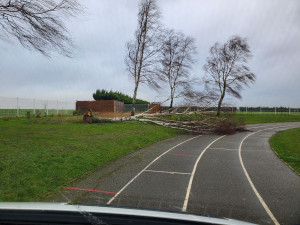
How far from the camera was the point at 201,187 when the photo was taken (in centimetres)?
775

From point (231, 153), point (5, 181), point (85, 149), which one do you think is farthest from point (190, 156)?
point (5, 181)

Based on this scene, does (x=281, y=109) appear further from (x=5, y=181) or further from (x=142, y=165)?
(x=5, y=181)

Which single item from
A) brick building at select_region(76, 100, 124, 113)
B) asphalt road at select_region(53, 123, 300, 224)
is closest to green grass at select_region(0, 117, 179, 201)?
asphalt road at select_region(53, 123, 300, 224)

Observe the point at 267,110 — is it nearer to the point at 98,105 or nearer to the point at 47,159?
the point at 98,105

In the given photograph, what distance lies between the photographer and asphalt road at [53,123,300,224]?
227 inches

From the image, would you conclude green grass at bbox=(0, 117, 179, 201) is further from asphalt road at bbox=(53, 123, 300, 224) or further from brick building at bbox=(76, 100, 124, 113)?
brick building at bbox=(76, 100, 124, 113)

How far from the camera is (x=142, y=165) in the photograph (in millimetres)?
10766

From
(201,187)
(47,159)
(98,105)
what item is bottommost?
(201,187)

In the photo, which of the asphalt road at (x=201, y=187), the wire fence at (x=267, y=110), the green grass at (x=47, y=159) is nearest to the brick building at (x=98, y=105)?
the green grass at (x=47, y=159)

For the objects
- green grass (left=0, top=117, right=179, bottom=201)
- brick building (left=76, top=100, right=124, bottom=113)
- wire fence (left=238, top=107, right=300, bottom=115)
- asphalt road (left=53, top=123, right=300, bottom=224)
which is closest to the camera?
asphalt road (left=53, top=123, right=300, bottom=224)

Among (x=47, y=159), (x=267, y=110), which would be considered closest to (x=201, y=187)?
(x=47, y=159)

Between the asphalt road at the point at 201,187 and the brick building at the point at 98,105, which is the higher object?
the brick building at the point at 98,105

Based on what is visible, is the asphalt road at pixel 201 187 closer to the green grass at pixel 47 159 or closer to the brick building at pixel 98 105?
the green grass at pixel 47 159

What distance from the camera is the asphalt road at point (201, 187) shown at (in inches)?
227
